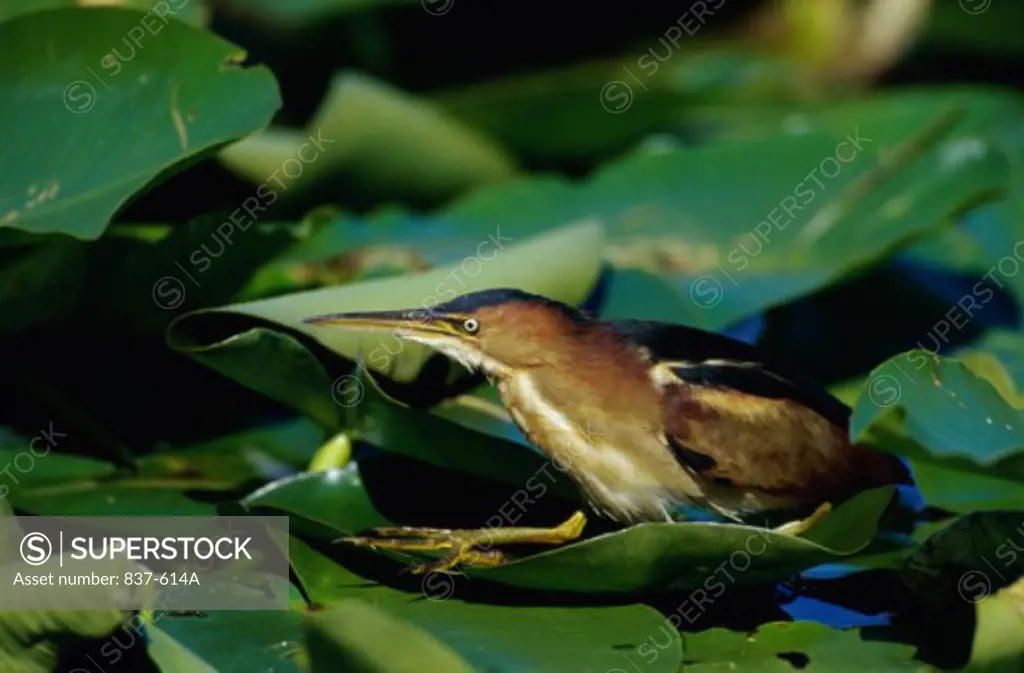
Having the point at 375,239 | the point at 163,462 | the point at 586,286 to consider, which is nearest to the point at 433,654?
the point at 163,462

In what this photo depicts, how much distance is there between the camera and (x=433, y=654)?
5.92 ft

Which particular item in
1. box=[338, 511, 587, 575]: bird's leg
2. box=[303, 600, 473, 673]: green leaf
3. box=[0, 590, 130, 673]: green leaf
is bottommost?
box=[0, 590, 130, 673]: green leaf

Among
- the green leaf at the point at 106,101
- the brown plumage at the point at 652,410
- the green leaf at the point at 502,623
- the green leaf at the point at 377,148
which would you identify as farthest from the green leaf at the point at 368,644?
the green leaf at the point at 377,148

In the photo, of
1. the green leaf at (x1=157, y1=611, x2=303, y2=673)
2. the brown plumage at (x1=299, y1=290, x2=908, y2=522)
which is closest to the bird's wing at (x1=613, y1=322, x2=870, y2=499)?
the brown plumage at (x1=299, y1=290, x2=908, y2=522)

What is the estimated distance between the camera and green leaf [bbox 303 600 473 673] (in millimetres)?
1747

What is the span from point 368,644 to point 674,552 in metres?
0.49

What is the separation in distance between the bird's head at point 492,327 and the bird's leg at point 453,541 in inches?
10.7

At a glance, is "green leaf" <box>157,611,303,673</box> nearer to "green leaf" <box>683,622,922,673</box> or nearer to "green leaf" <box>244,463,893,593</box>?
"green leaf" <box>244,463,893,593</box>

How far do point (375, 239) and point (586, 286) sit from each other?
0.61 metres

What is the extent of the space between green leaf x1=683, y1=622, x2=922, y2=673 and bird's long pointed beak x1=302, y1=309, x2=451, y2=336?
22.8 inches

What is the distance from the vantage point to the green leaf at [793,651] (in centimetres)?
209

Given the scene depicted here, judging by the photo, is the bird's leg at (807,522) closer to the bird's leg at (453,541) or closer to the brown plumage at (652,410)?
the brown plumage at (652,410)

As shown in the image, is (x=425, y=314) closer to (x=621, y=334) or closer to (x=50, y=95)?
(x=621, y=334)

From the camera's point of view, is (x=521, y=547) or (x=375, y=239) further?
(x=375, y=239)
